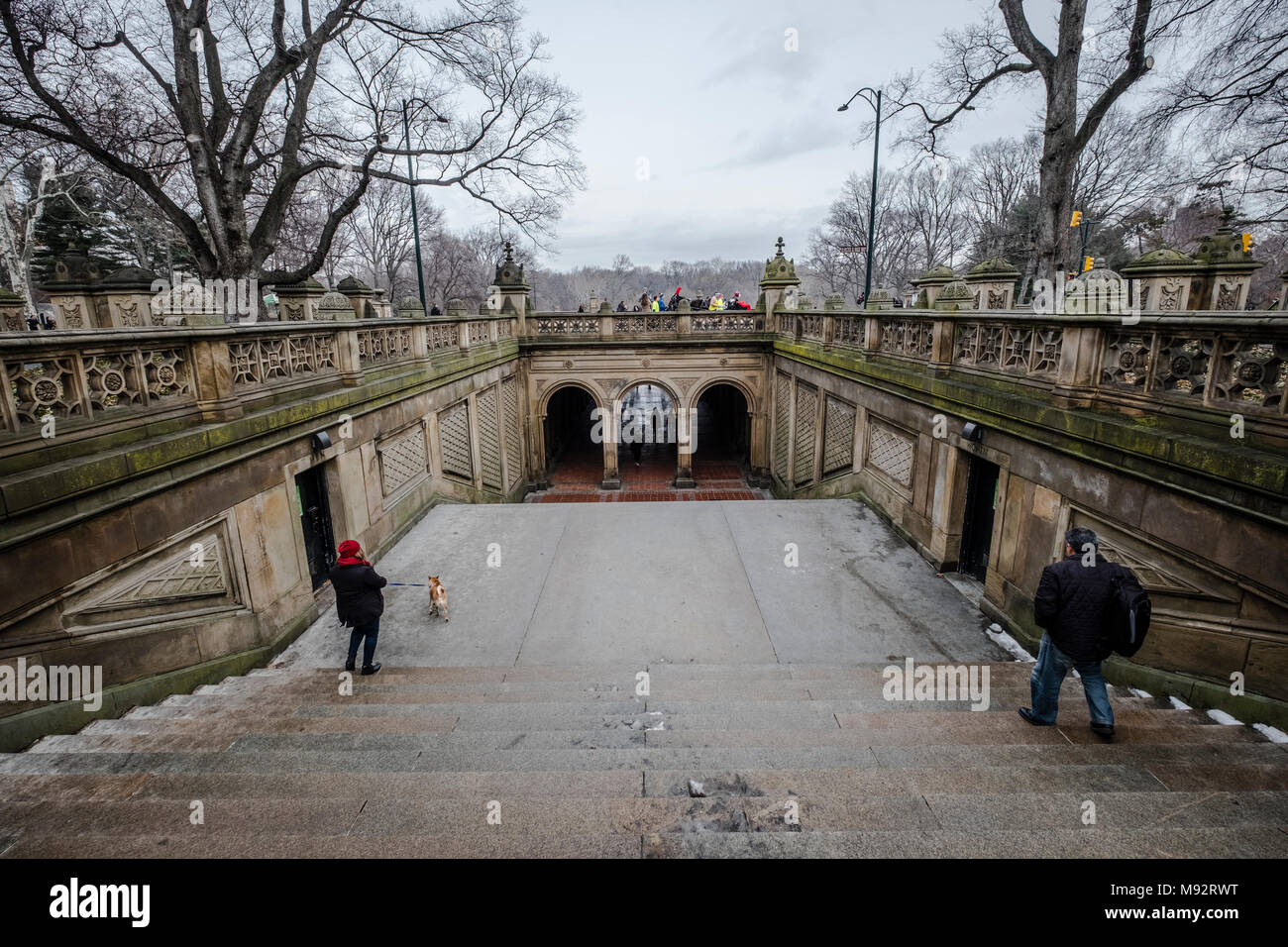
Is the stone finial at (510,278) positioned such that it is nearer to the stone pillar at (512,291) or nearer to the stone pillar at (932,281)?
the stone pillar at (512,291)

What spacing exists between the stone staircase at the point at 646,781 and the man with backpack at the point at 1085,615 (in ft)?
0.99

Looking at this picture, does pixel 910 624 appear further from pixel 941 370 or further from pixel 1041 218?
pixel 1041 218

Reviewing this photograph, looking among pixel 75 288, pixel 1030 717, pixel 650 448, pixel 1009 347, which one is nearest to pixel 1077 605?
pixel 1030 717

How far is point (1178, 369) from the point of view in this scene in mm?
4645

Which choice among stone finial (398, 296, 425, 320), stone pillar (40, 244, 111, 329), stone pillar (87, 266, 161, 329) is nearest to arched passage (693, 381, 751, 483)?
stone finial (398, 296, 425, 320)

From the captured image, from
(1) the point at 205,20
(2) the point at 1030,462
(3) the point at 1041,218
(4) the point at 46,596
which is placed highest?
(1) the point at 205,20

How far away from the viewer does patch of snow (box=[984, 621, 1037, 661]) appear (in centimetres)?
634

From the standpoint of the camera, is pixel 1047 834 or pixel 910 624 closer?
pixel 1047 834

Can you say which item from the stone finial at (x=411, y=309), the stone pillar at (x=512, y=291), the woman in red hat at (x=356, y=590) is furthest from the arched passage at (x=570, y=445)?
the woman in red hat at (x=356, y=590)

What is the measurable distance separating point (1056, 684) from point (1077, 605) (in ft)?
2.05

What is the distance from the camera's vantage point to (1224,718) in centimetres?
430

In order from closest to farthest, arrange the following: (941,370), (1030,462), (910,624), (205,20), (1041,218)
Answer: (1030,462), (910,624), (941,370), (205,20), (1041,218)

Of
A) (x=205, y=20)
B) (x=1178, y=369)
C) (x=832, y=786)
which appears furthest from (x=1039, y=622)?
(x=205, y=20)

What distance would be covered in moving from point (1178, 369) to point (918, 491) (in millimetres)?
4455
